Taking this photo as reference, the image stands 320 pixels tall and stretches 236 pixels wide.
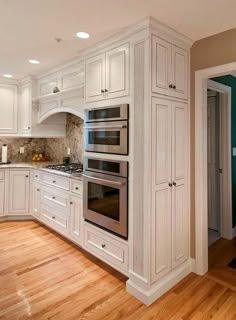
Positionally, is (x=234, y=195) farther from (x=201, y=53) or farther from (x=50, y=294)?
(x=50, y=294)

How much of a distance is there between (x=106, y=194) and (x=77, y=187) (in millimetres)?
619

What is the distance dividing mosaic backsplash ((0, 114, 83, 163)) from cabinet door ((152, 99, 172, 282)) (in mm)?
Result: 2095

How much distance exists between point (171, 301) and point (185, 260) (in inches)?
20.5

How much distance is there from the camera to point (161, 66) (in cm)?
217

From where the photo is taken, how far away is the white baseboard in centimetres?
209

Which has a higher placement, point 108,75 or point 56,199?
point 108,75

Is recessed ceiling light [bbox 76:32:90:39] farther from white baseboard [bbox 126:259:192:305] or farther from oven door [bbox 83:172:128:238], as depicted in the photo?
white baseboard [bbox 126:259:192:305]

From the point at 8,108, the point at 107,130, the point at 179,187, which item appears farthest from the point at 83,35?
the point at 8,108

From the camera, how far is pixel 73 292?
7.34 ft

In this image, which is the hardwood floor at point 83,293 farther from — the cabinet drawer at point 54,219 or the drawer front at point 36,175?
the drawer front at point 36,175

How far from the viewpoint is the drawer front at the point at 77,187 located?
2934mm

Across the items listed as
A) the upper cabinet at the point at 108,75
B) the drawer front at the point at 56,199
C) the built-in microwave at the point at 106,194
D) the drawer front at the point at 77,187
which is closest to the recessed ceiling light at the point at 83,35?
the upper cabinet at the point at 108,75

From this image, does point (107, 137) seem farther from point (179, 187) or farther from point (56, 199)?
point (56, 199)

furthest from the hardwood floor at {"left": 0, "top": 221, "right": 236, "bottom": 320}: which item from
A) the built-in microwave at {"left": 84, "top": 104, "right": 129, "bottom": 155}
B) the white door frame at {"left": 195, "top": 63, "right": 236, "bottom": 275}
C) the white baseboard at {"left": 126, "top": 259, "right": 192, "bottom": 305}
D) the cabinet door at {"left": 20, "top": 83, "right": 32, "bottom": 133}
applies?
the cabinet door at {"left": 20, "top": 83, "right": 32, "bottom": 133}
